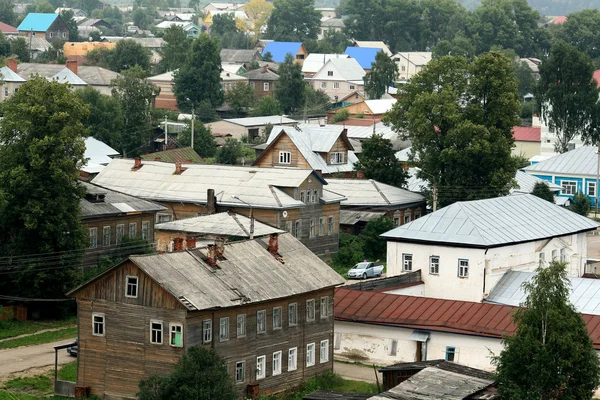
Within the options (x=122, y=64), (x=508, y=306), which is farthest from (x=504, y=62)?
(x=122, y=64)

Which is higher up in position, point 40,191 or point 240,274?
point 40,191

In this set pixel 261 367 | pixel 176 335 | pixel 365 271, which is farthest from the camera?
pixel 365 271

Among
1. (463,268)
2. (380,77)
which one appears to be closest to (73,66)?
(380,77)

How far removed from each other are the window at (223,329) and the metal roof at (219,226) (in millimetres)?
16693

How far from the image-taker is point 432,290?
55.8m

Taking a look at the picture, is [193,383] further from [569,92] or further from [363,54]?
[363,54]

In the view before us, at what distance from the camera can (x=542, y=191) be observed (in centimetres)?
8112

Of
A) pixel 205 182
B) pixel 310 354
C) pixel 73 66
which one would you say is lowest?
pixel 310 354

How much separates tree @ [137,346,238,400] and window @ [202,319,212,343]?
2244 millimetres

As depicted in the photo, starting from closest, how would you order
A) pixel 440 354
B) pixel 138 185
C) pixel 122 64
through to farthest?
pixel 440 354, pixel 138 185, pixel 122 64

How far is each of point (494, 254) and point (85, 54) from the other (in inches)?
4408

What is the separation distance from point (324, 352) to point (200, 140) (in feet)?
166

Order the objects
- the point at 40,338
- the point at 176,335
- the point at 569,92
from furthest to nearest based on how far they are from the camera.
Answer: the point at 569,92 → the point at 40,338 → the point at 176,335

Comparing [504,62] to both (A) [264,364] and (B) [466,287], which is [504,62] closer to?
(B) [466,287]
